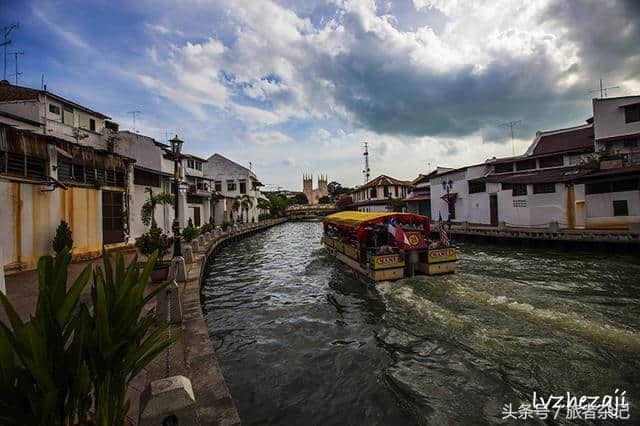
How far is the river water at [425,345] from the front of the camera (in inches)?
196

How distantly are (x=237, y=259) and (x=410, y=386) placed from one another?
52.5 ft

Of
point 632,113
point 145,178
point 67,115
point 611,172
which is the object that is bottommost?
point 611,172

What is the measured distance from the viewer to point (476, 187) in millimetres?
29531

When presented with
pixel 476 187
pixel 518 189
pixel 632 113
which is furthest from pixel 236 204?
pixel 632 113

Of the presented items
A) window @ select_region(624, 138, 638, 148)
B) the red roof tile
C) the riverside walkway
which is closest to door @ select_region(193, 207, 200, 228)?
the riverside walkway

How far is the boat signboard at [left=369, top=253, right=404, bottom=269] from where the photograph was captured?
11.6 metres

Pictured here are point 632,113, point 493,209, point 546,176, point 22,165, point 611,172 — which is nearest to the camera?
point 22,165

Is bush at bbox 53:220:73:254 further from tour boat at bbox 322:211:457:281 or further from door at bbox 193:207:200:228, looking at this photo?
door at bbox 193:207:200:228

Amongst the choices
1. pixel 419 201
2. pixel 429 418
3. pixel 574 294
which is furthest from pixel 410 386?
pixel 419 201

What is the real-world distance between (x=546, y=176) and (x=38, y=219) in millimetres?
30680

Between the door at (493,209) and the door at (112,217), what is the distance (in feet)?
93.2

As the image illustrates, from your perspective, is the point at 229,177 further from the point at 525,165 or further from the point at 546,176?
the point at 546,176

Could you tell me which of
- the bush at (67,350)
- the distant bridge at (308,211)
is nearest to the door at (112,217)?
the bush at (67,350)

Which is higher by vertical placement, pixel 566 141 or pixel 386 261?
pixel 566 141
